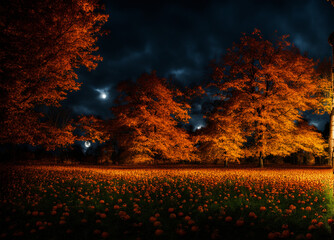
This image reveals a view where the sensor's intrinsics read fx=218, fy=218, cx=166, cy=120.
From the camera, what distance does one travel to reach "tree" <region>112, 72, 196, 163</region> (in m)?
19.4

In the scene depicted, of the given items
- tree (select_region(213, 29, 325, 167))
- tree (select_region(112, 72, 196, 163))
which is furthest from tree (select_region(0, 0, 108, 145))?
tree (select_region(213, 29, 325, 167))

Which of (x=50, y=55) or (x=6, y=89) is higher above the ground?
(x=50, y=55)

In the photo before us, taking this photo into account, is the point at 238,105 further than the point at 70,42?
Yes

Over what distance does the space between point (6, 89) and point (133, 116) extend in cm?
1207

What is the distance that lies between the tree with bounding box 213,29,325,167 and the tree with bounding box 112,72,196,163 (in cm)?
485

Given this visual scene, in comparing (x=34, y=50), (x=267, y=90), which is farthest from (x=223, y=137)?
(x=34, y=50)

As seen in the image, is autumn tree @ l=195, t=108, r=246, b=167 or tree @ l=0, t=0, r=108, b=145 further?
autumn tree @ l=195, t=108, r=246, b=167

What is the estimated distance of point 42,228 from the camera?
3.23 meters

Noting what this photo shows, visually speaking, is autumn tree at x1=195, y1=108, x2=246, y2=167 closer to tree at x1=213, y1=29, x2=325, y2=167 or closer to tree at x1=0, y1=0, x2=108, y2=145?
tree at x1=213, y1=29, x2=325, y2=167

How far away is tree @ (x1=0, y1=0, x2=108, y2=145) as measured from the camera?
6691 mm

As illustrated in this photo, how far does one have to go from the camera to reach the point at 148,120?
1881 centimetres

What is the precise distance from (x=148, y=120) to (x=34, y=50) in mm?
11959

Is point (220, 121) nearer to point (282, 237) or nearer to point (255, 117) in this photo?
point (255, 117)

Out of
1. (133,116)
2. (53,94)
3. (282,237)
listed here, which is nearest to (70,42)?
(53,94)
